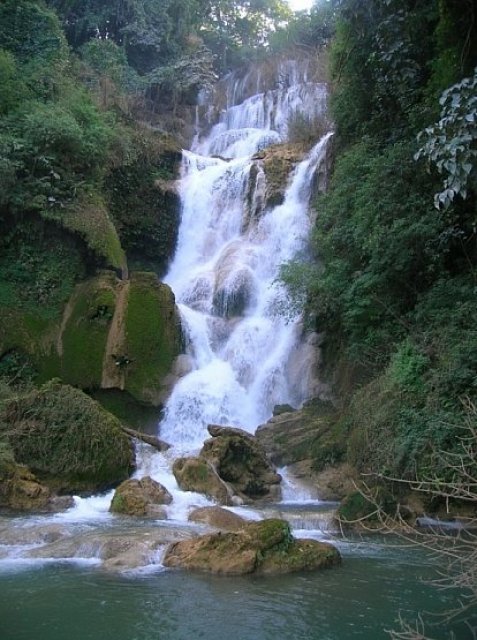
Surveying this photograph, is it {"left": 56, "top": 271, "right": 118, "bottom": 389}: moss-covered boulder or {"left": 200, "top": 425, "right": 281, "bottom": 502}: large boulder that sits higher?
{"left": 56, "top": 271, "right": 118, "bottom": 389}: moss-covered boulder

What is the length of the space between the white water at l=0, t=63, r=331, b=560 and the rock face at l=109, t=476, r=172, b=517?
0.20 meters

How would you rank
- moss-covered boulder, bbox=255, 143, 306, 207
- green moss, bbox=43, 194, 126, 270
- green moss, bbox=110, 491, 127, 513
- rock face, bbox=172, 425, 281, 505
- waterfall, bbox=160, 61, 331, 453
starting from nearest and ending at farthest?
green moss, bbox=110, 491, 127, 513, rock face, bbox=172, 425, 281, 505, waterfall, bbox=160, 61, 331, 453, green moss, bbox=43, 194, 126, 270, moss-covered boulder, bbox=255, 143, 306, 207

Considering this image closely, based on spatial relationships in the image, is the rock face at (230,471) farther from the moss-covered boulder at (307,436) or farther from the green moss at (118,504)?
the green moss at (118,504)

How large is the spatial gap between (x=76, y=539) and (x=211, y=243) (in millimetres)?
13993

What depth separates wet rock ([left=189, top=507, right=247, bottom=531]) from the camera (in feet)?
30.5

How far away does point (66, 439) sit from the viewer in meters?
12.0

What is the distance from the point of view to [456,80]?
1152cm

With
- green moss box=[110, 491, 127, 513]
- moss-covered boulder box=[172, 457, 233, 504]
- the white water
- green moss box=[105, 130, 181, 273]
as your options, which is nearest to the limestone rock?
the white water

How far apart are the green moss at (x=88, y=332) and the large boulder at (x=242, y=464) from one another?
4.58 meters

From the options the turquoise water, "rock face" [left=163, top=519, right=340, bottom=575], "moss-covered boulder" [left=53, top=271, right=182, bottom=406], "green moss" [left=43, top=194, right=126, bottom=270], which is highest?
"green moss" [left=43, top=194, right=126, bottom=270]

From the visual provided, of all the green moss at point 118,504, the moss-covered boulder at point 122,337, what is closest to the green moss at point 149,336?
the moss-covered boulder at point 122,337

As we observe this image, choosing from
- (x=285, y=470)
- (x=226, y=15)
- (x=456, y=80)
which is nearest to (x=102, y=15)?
(x=226, y=15)

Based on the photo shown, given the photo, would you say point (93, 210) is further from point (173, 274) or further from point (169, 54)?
point (169, 54)

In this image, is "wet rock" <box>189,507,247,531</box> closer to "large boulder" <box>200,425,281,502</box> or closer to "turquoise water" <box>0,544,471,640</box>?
"large boulder" <box>200,425,281,502</box>
